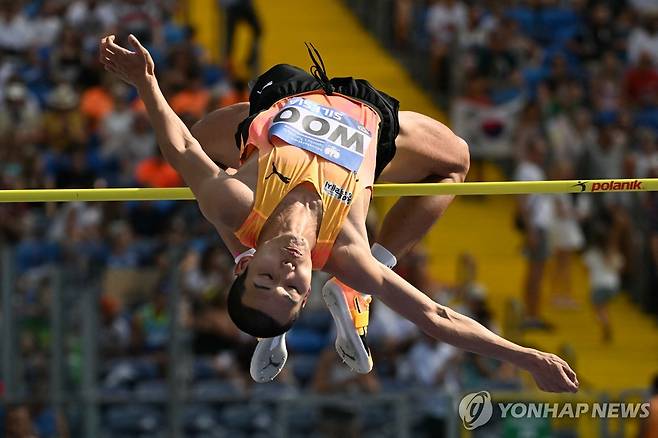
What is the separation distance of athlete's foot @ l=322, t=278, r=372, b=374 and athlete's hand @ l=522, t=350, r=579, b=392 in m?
1.22

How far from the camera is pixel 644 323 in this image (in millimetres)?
16656

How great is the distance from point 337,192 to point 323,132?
0.34 meters

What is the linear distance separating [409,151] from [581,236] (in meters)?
7.89

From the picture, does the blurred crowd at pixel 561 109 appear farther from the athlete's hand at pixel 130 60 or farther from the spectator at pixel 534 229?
the athlete's hand at pixel 130 60

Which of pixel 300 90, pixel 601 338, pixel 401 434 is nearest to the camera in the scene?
pixel 300 90

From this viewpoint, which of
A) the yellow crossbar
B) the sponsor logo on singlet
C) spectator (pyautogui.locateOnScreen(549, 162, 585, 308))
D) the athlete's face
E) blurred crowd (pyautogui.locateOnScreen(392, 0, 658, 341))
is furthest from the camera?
blurred crowd (pyautogui.locateOnScreen(392, 0, 658, 341))

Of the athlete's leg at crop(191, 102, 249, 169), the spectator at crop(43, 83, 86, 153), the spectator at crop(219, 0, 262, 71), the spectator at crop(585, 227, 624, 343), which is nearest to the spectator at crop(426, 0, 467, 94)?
the spectator at crop(219, 0, 262, 71)

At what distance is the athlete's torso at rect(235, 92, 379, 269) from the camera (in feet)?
26.8

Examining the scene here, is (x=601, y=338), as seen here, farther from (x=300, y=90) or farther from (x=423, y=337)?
(x=300, y=90)

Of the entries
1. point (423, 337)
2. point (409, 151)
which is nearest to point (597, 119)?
point (423, 337)

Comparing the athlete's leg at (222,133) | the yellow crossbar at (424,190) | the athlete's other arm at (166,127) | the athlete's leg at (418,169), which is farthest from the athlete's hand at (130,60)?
the athlete's leg at (418,169)

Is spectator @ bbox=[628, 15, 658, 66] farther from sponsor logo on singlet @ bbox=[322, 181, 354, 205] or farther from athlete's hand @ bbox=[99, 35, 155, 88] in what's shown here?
athlete's hand @ bbox=[99, 35, 155, 88]

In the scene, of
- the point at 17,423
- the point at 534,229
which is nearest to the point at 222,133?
the point at 17,423

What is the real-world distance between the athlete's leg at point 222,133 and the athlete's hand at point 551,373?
2083mm
